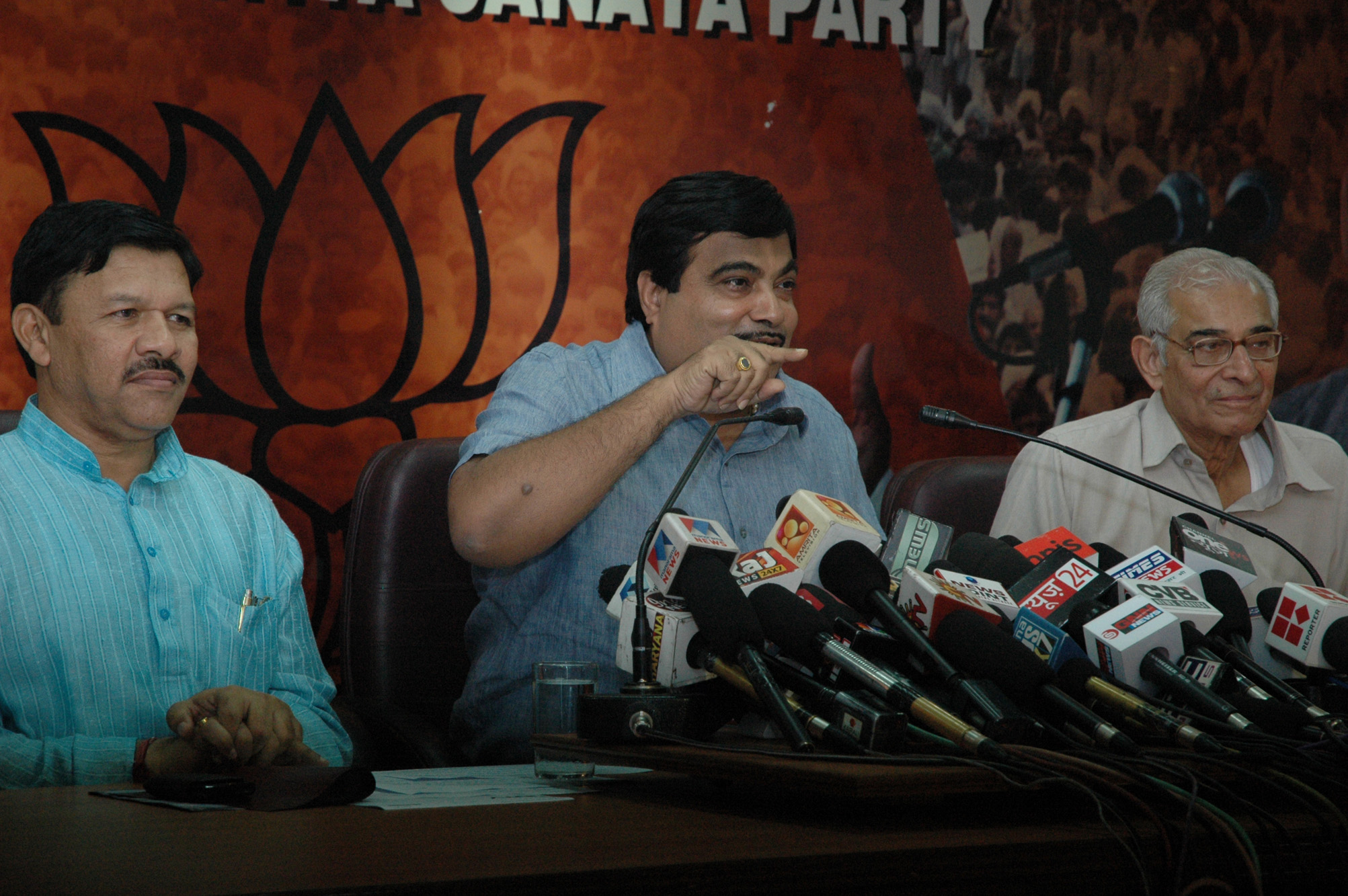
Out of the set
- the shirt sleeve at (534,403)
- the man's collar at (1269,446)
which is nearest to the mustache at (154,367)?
the shirt sleeve at (534,403)

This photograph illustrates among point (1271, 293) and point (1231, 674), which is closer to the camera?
point (1231, 674)

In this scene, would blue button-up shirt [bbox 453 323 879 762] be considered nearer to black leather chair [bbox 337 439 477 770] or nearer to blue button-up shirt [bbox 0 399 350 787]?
black leather chair [bbox 337 439 477 770]

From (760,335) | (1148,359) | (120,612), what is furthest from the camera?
(1148,359)

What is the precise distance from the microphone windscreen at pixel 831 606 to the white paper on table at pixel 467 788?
232 mm

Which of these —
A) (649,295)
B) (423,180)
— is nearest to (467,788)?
(649,295)

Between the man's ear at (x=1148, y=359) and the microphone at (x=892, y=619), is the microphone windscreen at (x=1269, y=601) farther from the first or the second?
the man's ear at (x=1148, y=359)

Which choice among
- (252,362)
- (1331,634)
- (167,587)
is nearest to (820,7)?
(252,362)

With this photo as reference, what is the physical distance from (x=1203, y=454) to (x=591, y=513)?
1.29 meters

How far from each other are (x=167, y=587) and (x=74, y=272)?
0.50 meters

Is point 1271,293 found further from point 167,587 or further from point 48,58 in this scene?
point 48,58

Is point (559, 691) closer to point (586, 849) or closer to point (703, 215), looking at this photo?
point (586, 849)

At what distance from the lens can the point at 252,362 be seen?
2.53 meters

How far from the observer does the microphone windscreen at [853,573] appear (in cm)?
107

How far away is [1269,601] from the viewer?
4.03ft
